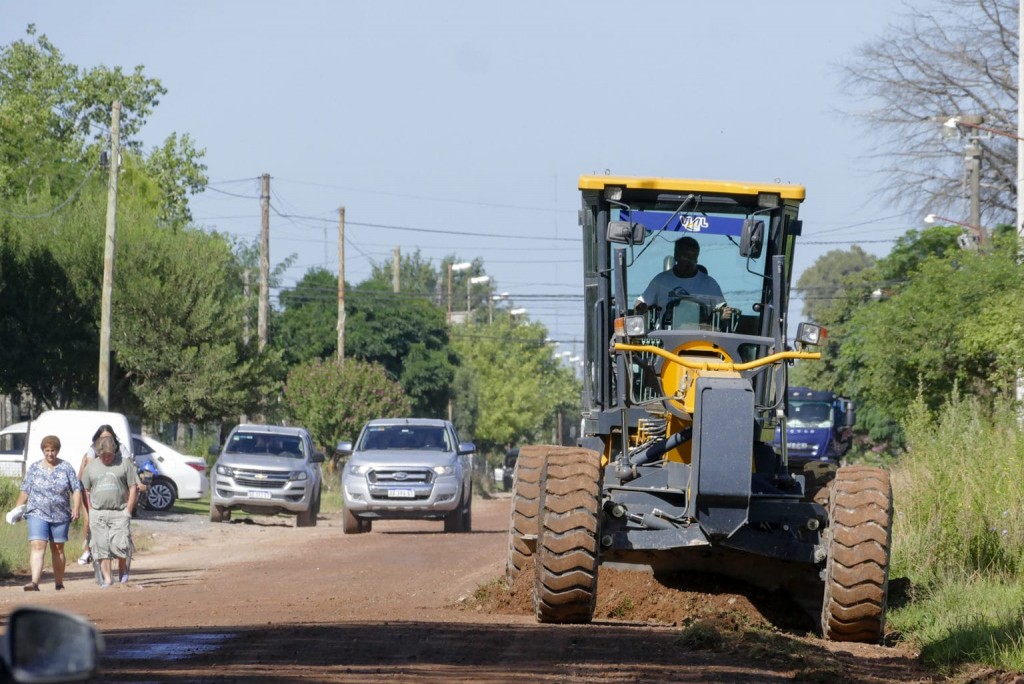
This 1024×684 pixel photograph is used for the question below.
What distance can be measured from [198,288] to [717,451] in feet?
104

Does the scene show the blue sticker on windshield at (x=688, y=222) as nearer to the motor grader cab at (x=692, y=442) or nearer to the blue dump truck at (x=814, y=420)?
the motor grader cab at (x=692, y=442)

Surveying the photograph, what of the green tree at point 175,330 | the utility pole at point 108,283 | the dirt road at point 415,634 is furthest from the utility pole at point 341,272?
the dirt road at point 415,634

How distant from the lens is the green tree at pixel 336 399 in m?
51.4

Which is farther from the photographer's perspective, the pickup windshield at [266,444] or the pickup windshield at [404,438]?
the pickup windshield at [266,444]

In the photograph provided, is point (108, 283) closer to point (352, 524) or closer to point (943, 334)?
point (352, 524)

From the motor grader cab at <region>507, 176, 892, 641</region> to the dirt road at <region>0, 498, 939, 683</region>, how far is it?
1.30 ft

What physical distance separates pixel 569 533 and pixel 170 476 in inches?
921

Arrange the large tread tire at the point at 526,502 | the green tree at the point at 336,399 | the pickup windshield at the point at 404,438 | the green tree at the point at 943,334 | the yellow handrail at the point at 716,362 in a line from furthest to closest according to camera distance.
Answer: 1. the green tree at the point at 336,399
2. the pickup windshield at the point at 404,438
3. the green tree at the point at 943,334
4. the large tread tire at the point at 526,502
5. the yellow handrail at the point at 716,362

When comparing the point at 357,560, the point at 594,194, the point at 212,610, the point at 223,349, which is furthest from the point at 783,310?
the point at 223,349

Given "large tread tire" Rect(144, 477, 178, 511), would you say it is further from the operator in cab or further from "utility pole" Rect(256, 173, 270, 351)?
the operator in cab

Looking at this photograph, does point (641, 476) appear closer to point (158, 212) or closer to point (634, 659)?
point (634, 659)

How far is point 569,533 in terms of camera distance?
33.0 ft

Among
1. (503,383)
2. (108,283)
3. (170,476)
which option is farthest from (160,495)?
(503,383)

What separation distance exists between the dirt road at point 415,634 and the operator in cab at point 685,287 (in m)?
2.12
